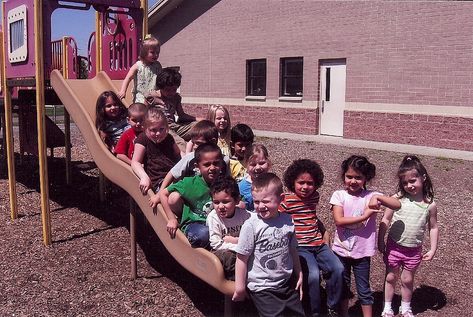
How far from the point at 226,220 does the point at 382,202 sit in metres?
1.05

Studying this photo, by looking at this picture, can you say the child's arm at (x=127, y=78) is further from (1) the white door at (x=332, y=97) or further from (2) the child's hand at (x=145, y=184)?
(1) the white door at (x=332, y=97)

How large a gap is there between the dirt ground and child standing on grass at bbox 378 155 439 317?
578mm

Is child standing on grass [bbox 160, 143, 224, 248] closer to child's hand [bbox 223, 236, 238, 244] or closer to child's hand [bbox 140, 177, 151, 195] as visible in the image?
child's hand [bbox 223, 236, 238, 244]

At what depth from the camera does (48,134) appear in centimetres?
984

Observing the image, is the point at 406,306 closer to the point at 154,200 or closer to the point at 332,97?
the point at 154,200

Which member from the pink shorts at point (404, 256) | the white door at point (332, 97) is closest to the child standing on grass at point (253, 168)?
the pink shorts at point (404, 256)

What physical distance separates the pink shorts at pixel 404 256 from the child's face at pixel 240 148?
1.37 meters

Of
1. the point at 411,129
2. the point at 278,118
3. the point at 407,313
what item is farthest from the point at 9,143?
the point at 278,118

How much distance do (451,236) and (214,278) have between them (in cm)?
372

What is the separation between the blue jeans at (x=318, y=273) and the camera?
10.8 ft

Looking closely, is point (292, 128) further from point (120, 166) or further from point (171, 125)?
point (120, 166)

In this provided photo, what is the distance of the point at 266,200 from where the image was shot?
298 centimetres

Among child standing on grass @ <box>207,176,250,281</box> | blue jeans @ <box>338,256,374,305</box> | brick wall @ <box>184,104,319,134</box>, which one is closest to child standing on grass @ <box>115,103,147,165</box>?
child standing on grass @ <box>207,176,250,281</box>

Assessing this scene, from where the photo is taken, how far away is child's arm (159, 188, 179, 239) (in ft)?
11.9
